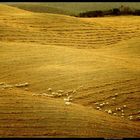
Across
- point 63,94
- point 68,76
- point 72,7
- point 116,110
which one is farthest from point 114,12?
point 116,110

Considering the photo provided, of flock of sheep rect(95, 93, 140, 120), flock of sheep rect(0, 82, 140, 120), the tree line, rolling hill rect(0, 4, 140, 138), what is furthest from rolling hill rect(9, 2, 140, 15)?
flock of sheep rect(95, 93, 140, 120)

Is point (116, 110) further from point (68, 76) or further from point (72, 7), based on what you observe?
point (72, 7)

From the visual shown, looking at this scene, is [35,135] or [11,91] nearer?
[35,135]

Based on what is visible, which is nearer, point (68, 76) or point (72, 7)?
point (68, 76)

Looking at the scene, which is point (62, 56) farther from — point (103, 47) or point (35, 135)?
point (35, 135)

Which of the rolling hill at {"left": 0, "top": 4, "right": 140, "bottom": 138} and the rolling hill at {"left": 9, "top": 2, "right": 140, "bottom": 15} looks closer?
the rolling hill at {"left": 0, "top": 4, "right": 140, "bottom": 138}

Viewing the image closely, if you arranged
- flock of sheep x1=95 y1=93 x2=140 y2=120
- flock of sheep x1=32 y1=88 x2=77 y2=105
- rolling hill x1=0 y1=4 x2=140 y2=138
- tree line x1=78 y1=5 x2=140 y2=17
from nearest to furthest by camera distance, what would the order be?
rolling hill x1=0 y1=4 x2=140 y2=138
flock of sheep x1=95 y1=93 x2=140 y2=120
flock of sheep x1=32 y1=88 x2=77 y2=105
tree line x1=78 y1=5 x2=140 y2=17

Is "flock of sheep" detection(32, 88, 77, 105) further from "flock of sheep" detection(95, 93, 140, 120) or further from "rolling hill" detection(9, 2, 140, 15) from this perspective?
"rolling hill" detection(9, 2, 140, 15)

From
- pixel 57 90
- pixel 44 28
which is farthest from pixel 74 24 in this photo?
A: pixel 57 90

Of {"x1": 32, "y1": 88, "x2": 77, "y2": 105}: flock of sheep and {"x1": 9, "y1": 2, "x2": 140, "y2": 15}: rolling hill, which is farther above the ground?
{"x1": 9, "y1": 2, "x2": 140, "y2": 15}: rolling hill
